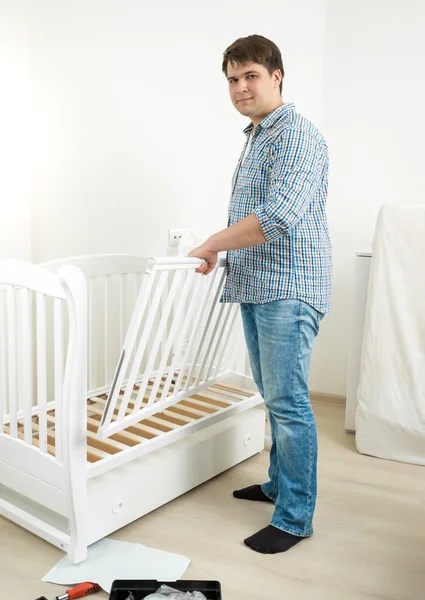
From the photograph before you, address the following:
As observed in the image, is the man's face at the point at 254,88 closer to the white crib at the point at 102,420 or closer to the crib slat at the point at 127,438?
the white crib at the point at 102,420

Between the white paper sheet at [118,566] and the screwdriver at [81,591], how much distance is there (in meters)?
0.02

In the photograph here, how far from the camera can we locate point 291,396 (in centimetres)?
161

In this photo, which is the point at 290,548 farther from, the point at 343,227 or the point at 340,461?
the point at 343,227

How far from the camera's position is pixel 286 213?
1.46m

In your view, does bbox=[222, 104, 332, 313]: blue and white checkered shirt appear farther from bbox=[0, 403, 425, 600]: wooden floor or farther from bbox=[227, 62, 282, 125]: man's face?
bbox=[0, 403, 425, 600]: wooden floor

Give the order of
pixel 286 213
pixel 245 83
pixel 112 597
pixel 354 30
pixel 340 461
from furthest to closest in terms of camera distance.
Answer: pixel 354 30 → pixel 340 461 → pixel 245 83 → pixel 286 213 → pixel 112 597

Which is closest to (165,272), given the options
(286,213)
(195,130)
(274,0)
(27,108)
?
(286,213)

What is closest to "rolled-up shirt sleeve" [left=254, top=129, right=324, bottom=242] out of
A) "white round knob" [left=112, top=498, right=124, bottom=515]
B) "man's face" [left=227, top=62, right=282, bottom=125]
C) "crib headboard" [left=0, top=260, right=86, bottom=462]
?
"man's face" [left=227, top=62, right=282, bottom=125]

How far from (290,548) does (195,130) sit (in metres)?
1.61

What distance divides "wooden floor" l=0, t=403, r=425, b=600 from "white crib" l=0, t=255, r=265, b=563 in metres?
0.06

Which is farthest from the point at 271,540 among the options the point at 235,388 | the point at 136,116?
the point at 136,116

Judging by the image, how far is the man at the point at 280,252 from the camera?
1486mm

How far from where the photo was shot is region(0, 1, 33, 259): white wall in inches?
92.6

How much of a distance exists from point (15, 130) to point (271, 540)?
1817 mm
